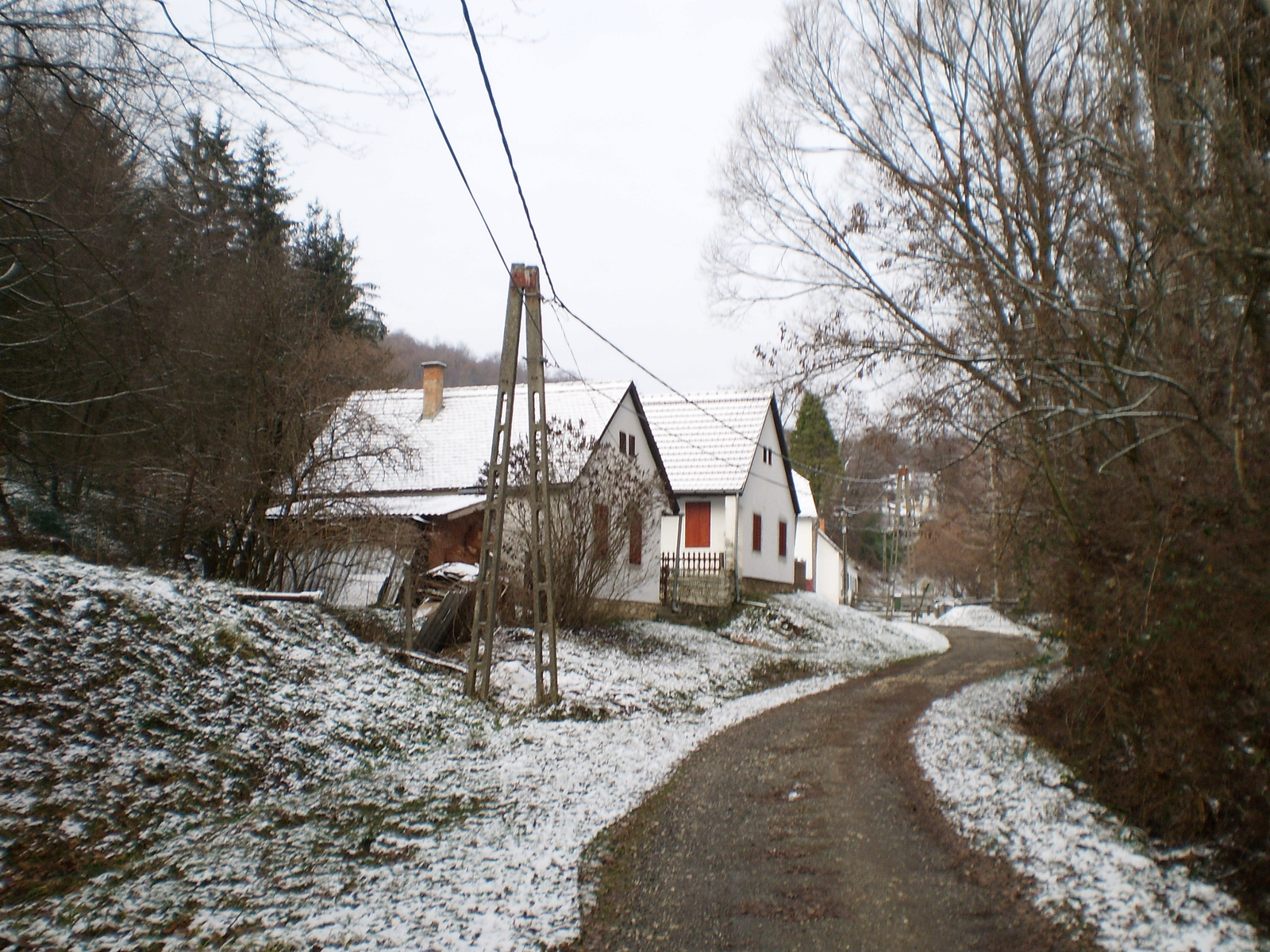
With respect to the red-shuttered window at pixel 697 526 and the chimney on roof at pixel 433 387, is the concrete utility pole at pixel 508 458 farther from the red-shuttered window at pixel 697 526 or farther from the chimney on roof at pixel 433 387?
the red-shuttered window at pixel 697 526

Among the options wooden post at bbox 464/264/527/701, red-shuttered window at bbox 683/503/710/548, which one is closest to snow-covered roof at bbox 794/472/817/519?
red-shuttered window at bbox 683/503/710/548

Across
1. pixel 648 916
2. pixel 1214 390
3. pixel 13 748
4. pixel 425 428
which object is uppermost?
pixel 425 428

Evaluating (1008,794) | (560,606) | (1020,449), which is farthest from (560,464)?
(1008,794)

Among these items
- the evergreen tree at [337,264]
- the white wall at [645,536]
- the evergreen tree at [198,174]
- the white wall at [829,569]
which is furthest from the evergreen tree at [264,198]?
the white wall at [829,569]

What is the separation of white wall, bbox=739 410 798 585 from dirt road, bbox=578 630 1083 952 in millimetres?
18104

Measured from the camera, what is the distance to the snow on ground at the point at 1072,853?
473 centimetres

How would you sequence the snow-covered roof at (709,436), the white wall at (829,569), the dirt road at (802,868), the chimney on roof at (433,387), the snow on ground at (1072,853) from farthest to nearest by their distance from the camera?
the white wall at (829,569)
the snow-covered roof at (709,436)
the chimney on roof at (433,387)
the dirt road at (802,868)
the snow on ground at (1072,853)

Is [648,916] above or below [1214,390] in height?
below

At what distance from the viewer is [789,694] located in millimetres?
14680

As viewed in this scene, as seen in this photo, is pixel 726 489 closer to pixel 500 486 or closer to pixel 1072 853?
pixel 500 486

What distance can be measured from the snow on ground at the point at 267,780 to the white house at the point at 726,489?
48.1ft

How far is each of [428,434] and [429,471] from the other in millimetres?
2137

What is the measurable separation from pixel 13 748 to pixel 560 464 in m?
11.6

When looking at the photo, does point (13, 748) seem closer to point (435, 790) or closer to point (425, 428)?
point (435, 790)
